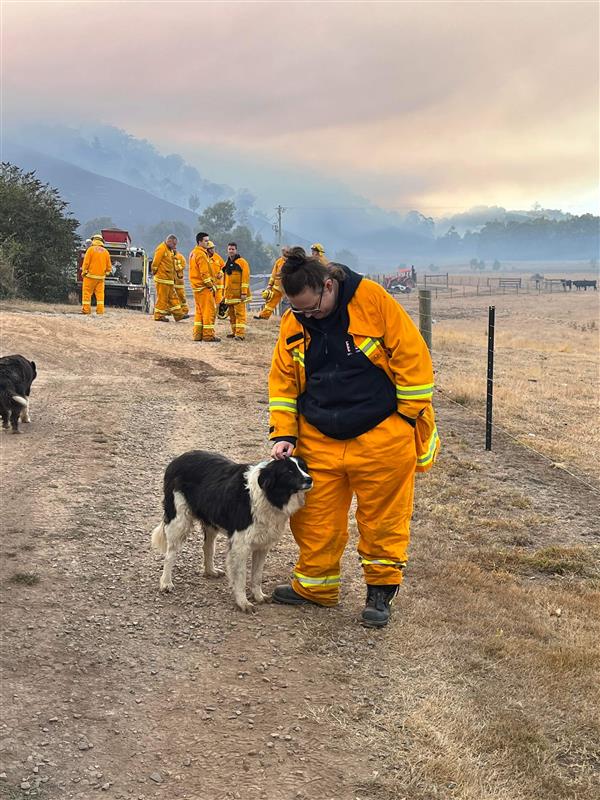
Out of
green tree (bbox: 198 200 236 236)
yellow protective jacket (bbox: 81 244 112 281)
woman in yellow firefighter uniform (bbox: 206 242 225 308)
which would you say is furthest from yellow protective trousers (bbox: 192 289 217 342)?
green tree (bbox: 198 200 236 236)

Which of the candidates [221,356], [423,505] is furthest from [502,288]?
[423,505]

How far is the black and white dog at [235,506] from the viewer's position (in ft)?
14.7

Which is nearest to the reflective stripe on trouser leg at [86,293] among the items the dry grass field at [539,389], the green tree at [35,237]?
the green tree at [35,237]

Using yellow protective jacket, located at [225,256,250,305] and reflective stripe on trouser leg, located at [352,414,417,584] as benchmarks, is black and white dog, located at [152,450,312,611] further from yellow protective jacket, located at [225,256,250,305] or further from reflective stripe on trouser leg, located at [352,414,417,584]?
yellow protective jacket, located at [225,256,250,305]

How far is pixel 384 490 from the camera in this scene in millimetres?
4414

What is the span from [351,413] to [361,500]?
1.77 ft

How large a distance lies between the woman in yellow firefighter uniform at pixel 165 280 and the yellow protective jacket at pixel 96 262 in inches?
49.6

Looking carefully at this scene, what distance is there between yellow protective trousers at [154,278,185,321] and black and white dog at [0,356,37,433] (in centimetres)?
1082

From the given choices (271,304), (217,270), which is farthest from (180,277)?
(217,270)

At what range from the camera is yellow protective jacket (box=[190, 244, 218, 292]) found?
16.2 m

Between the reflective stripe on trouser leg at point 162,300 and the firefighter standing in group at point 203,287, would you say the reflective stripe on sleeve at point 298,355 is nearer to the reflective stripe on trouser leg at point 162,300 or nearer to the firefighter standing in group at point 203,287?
the firefighter standing in group at point 203,287

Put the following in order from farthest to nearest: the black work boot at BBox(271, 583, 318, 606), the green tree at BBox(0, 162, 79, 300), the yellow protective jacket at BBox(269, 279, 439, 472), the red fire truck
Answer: the red fire truck → the green tree at BBox(0, 162, 79, 300) → the black work boot at BBox(271, 583, 318, 606) → the yellow protective jacket at BBox(269, 279, 439, 472)

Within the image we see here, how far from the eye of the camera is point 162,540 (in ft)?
16.8

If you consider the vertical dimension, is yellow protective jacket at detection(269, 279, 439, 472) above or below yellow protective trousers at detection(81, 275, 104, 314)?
below
